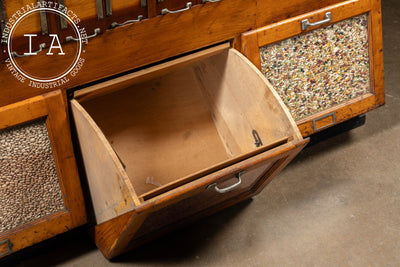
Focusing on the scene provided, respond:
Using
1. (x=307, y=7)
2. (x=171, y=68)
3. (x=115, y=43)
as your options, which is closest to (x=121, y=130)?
(x=171, y=68)

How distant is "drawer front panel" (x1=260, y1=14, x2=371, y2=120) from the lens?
211 cm

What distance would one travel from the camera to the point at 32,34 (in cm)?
157

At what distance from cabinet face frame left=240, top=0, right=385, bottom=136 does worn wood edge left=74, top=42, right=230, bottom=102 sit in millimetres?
118

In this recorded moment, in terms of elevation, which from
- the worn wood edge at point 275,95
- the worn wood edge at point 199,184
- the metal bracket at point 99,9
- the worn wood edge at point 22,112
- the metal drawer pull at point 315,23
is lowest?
the worn wood edge at point 199,184

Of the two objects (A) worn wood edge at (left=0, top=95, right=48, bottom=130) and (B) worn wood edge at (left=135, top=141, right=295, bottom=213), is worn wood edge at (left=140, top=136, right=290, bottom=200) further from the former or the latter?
(A) worn wood edge at (left=0, top=95, right=48, bottom=130)

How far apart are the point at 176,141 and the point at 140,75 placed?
47 cm

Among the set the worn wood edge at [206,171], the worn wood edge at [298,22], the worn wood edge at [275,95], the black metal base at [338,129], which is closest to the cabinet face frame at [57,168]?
the worn wood edge at [206,171]

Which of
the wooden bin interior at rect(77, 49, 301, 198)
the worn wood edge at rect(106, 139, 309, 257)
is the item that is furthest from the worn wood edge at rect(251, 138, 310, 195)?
the wooden bin interior at rect(77, 49, 301, 198)

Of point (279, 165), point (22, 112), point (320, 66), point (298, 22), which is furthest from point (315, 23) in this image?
point (22, 112)

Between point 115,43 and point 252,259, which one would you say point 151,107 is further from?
point 252,259

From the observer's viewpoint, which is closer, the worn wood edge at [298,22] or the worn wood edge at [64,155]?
the worn wood edge at [64,155]

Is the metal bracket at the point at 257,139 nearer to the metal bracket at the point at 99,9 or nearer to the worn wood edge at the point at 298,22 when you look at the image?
the worn wood edge at the point at 298,22

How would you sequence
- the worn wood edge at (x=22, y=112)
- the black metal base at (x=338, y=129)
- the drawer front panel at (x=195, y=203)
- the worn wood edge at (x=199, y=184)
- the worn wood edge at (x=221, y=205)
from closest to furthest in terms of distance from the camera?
the worn wood edge at (x=199, y=184) < the worn wood edge at (x=22, y=112) < the drawer front panel at (x=195, y=203) < the worn wood edge at (x=221, y=205) < the black metal base at (x=338, y=129)

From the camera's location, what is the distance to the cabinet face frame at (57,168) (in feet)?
5.43
